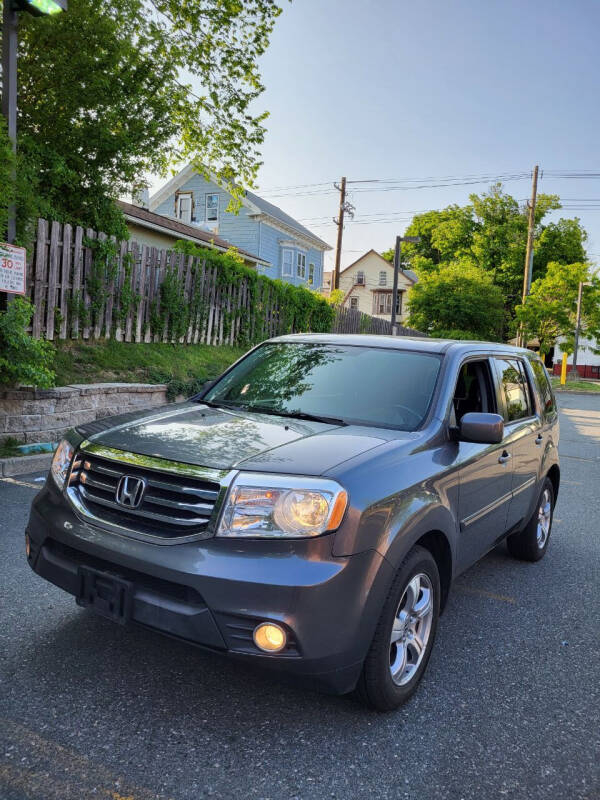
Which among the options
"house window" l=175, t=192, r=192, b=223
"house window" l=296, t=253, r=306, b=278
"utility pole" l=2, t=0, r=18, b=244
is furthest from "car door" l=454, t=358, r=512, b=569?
"house window" l=296, t=253, r=306, b=278

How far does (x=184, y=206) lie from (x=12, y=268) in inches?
1148

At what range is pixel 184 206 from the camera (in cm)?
3453

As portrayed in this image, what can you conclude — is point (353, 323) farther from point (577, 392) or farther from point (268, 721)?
point (268, 721)

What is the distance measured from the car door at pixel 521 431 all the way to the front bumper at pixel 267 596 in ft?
6.72

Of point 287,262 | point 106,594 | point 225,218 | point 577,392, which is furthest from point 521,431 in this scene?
point 287,262

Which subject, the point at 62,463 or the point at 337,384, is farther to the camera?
the point at 337,384

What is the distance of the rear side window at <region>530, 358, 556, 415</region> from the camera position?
5188mm

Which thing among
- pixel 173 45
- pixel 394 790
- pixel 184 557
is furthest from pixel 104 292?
pixel 394 790

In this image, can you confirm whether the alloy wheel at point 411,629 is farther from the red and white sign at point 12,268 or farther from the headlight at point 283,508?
the red and white sign at point 12,268

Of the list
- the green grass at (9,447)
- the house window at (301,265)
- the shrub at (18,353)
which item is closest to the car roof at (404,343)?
the shrub at (18,353)

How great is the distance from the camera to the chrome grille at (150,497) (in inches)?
101

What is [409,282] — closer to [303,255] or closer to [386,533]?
[303,255]

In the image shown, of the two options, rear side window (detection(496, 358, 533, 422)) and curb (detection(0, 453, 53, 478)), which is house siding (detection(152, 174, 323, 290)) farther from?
rear side window (detection(496, 358, 533, 422))

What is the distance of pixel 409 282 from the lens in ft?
205
